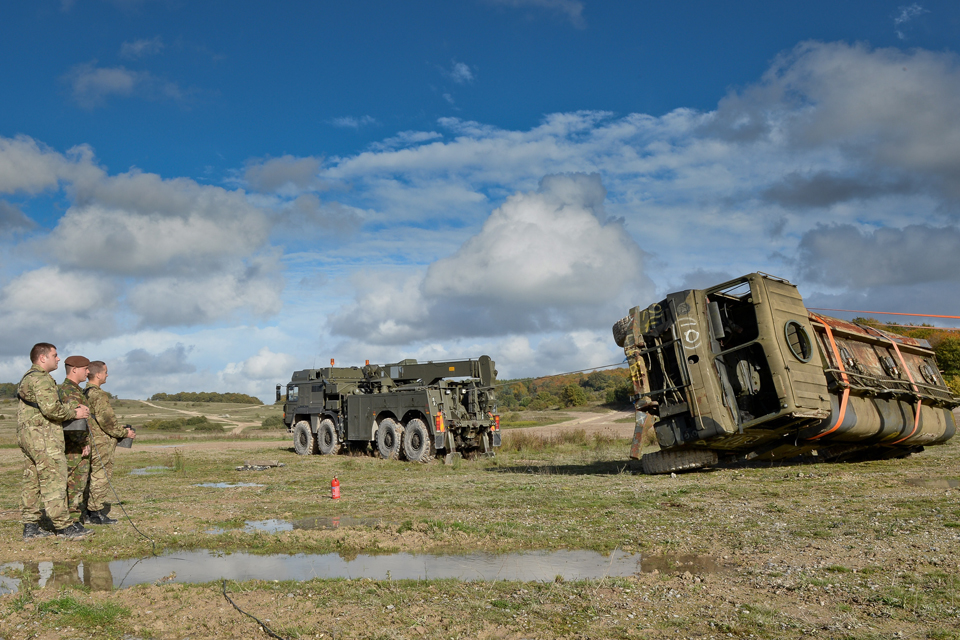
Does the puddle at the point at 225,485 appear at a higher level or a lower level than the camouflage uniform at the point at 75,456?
lower

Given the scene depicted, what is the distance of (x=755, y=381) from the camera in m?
11.6

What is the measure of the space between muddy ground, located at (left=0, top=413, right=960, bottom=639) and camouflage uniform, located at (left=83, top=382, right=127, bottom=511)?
0.53 metres

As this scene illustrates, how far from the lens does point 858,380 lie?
1215 cm

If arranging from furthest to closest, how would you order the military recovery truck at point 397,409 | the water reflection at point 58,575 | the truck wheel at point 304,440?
the truck wheel at point 304,440 < the military recovery truck at point 397,409 < the water reflection at point 58,575

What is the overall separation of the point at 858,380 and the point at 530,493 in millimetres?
6196

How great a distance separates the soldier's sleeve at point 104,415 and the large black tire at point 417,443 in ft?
33.6

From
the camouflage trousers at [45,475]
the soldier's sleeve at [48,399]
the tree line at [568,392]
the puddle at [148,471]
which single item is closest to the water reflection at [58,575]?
the camouflage trousers at [45,475]

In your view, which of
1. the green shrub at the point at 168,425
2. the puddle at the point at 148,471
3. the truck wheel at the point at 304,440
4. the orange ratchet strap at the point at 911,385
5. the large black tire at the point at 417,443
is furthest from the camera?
the green shrub at the point at 168,425

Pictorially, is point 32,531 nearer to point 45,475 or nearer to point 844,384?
point 45,475

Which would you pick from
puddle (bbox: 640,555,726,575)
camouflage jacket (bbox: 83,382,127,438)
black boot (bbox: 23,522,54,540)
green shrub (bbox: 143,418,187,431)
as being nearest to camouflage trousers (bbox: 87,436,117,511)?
camouflage jacket (bbox: 83,382,127,438)

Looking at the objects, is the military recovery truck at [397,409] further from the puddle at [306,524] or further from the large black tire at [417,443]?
the puddle at [306,524]

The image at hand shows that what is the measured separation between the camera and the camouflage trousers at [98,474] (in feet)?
27.9

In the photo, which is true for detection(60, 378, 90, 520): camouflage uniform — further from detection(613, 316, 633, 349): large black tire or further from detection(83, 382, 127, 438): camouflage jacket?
detection(613, 316, 633, 349): large black tire

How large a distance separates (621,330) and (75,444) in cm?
923
